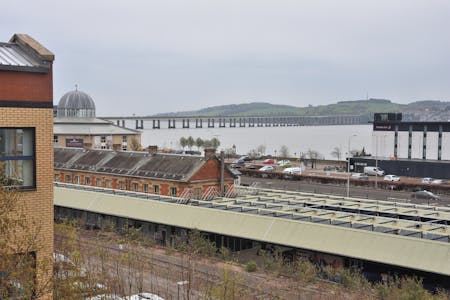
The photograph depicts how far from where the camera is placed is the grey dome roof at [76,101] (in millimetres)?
128125

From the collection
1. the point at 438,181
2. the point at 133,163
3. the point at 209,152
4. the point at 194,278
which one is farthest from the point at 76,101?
the point at 194,278

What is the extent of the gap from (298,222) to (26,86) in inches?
805

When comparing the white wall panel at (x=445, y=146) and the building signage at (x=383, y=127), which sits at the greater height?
the building signage at (x=383, y=127)

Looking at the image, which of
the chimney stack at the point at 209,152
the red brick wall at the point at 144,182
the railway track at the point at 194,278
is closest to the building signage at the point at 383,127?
the red brick wall at the point at 144,182

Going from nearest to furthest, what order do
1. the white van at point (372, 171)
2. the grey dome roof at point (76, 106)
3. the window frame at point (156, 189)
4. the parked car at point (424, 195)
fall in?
the window frame at point (156, 189), the parked car at point (424, 195), the white van at point (372, 171), the grey dome roof at point (76, 106)

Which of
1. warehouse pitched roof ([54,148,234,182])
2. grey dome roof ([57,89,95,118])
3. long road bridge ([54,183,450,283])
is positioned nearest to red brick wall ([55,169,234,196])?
warehouse pitched roof ([54,148,234,182])

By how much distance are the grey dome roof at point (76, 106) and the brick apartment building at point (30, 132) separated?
120 metres

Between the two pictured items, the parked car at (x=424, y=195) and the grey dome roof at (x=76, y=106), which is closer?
the parked car at (x=424, y=195)

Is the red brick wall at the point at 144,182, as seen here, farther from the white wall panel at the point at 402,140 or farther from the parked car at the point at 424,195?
the white wall panel at the point at 402,140

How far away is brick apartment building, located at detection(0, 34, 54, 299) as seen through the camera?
1141 cm

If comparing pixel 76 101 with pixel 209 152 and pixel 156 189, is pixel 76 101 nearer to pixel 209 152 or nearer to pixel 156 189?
pixel 156 189

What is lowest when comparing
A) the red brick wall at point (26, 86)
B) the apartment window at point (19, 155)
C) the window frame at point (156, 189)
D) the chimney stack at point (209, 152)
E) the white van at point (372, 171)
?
the white van at point (372, 171)

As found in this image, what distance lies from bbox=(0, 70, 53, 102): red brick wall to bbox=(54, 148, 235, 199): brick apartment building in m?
32.6

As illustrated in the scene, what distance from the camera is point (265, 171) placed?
82625 mm
